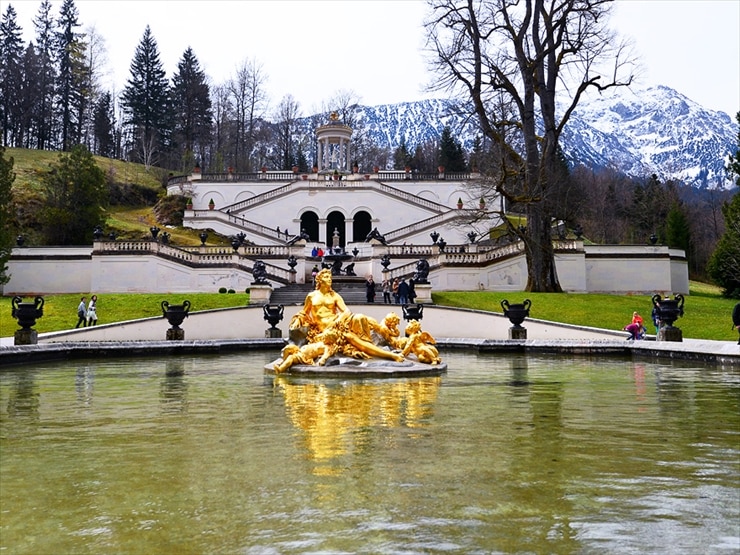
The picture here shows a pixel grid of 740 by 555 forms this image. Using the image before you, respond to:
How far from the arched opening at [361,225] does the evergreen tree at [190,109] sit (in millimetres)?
37849

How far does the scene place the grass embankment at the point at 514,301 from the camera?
27.0m

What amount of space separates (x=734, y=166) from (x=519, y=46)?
17.5 m

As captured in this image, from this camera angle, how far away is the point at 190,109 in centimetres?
9194

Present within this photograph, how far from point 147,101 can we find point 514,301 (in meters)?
75.9

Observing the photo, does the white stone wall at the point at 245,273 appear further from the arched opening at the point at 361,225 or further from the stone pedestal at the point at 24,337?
the stone pedestal at the point at 24,337

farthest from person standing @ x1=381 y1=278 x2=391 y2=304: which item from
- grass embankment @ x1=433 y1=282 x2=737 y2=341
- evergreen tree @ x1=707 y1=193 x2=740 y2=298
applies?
evergreen tree @ x1=707 y1=193 x2=740 y2=298

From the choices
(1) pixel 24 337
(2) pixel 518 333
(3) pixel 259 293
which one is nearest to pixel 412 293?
(3) pixel 259 293

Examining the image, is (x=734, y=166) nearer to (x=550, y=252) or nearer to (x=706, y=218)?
(x=550, y=252)

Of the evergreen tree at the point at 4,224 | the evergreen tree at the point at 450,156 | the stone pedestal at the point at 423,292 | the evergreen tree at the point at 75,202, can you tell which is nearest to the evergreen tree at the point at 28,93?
the evergreen tree at the point at 75,202

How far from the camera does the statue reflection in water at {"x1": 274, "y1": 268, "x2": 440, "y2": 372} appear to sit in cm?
1327

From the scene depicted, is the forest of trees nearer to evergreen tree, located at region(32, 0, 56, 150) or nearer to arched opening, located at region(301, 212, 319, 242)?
evergreen tree, located at region(32, 0, 56, 150)

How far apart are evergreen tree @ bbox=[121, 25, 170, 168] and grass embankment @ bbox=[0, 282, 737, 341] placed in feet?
208

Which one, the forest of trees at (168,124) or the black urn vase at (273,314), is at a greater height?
the forest of trees at (168,124)

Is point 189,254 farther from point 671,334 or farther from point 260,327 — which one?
point 671,334
